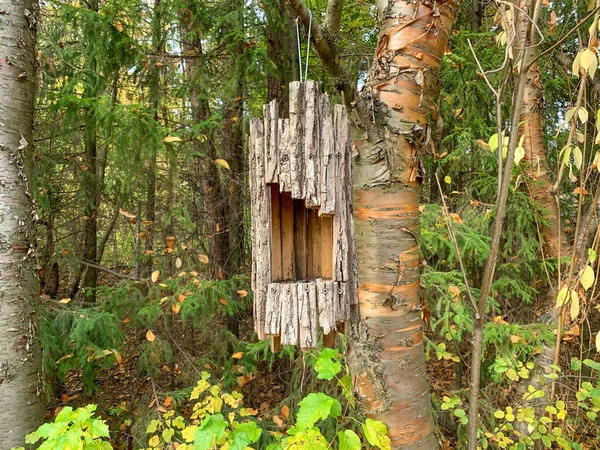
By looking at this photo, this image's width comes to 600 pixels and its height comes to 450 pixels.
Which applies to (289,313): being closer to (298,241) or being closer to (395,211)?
(298,241)

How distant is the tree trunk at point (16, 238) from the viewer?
7.49 ft

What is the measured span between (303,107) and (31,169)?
7.16 ft

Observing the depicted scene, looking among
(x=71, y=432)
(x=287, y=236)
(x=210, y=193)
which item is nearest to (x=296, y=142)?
(x=287, y=236)

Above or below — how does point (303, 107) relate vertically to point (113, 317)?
above

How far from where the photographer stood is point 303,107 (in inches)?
46.1

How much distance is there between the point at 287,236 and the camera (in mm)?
1424

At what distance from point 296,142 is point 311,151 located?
54 mm

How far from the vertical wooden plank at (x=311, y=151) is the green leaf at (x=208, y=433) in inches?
49.2

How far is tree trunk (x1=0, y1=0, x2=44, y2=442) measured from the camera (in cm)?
228

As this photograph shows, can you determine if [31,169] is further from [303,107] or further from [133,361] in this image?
[133,361]

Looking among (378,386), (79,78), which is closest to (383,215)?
(378,386)

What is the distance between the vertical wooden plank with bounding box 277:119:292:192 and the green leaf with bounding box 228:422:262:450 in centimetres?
124

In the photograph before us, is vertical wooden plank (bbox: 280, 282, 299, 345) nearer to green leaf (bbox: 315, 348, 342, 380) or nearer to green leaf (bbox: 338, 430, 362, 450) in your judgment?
green leaf (bbox: 315, 348, 342, 380)

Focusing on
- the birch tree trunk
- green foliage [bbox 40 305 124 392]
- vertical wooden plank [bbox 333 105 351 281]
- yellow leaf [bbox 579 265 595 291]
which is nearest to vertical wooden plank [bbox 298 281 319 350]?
vertical wooden plank [bbox 333 105 351 281]
